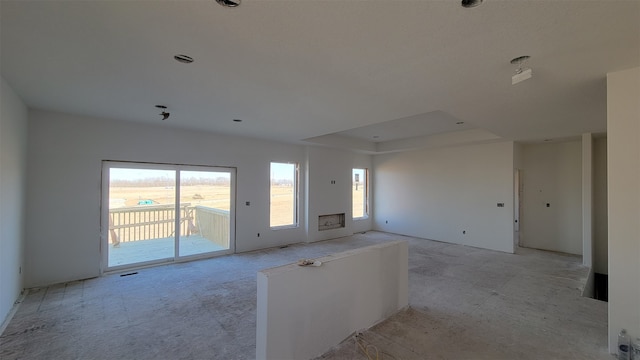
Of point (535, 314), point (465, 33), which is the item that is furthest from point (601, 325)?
point (465, 33)

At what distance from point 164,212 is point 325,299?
4.19 m

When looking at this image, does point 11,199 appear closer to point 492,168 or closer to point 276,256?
point 276,256

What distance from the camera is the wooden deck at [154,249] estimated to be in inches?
191

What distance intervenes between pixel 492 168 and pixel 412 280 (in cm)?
396

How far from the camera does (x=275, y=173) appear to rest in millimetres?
6906

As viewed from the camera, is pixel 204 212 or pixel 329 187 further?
pixel 329 187

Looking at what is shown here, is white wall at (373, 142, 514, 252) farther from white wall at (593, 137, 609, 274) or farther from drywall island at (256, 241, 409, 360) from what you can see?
drywall island at (256, 241, 409, 360)

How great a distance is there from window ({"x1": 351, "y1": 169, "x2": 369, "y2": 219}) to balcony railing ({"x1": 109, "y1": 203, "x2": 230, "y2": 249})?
4.40 m

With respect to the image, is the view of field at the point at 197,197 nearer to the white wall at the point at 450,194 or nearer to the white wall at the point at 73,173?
the white wall at the point at 73,173

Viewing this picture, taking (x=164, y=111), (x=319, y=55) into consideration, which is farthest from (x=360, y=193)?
(x=319, y=55)

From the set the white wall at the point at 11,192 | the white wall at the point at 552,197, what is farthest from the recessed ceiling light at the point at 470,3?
the white wall at the point at 552,197

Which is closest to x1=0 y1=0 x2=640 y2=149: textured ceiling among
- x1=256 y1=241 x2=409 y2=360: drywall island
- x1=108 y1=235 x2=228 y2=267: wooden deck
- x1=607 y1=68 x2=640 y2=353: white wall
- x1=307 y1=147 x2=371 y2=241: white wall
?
x1=607 y1=68 x2=640 y2=353: white wall

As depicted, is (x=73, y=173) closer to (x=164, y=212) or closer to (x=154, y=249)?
(x=164, y=212)

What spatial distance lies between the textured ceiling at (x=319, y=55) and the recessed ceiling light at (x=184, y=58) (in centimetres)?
7
